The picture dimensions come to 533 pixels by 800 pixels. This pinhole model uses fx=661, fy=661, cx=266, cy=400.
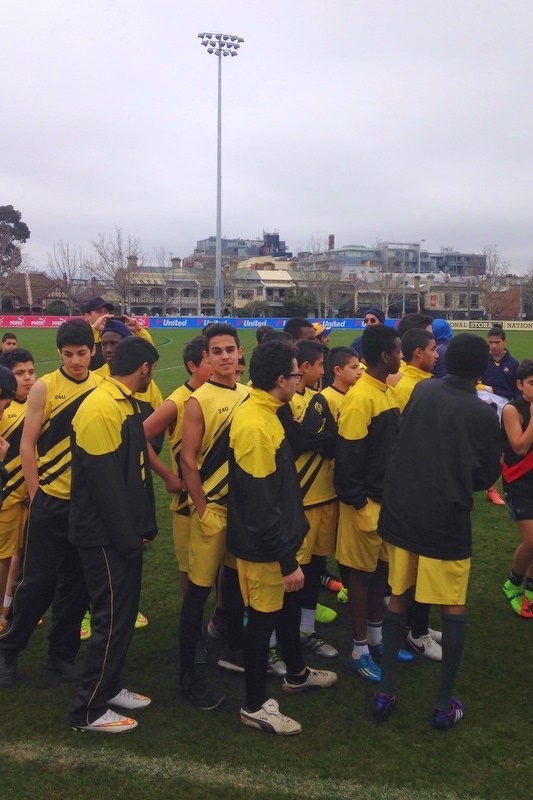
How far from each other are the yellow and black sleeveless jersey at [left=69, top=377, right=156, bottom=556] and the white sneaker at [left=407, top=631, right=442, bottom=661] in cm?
202

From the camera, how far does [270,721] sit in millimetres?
3412

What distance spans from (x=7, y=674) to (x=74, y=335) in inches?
Answer: 80.0

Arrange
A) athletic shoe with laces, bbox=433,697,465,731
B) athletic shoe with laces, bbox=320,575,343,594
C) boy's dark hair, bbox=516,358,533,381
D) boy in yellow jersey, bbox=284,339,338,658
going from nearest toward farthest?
athletic shoe with laces, bbox=433,697,465,731
boy in yellow jersey, bbox=284,339,338,658
boy's dark hair, bbox=516,358,533,381
athletic shoe with laces, bbox=320,575,343,594

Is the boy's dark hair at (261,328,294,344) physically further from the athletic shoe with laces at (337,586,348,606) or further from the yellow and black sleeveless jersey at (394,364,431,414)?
the athletic shoe with laces at (337,586,348,606)

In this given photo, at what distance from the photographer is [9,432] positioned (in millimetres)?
4465

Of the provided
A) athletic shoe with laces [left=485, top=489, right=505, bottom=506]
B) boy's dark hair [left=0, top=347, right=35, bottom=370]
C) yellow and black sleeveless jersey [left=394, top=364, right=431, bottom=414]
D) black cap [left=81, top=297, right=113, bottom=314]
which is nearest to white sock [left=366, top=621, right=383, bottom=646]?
yellow and black sleeveless jersey [left=394, top=364, right=431, bottom=414]

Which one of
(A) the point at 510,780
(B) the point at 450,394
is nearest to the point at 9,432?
(B) the point at 450,394

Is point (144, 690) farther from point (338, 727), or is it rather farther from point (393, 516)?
point (393, 516)

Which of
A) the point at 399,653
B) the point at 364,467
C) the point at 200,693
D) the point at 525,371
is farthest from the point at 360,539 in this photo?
the point at 525,371

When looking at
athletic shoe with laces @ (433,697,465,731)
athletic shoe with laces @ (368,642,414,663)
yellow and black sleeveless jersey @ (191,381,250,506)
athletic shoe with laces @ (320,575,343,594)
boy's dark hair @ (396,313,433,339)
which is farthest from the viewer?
boy's dark hair @ (396,313,433,339)

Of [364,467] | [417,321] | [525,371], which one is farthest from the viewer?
[417,321]

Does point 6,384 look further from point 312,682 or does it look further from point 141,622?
point 312,682

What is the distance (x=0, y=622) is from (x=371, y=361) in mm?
3042

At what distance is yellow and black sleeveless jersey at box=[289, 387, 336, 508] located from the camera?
409 cm
